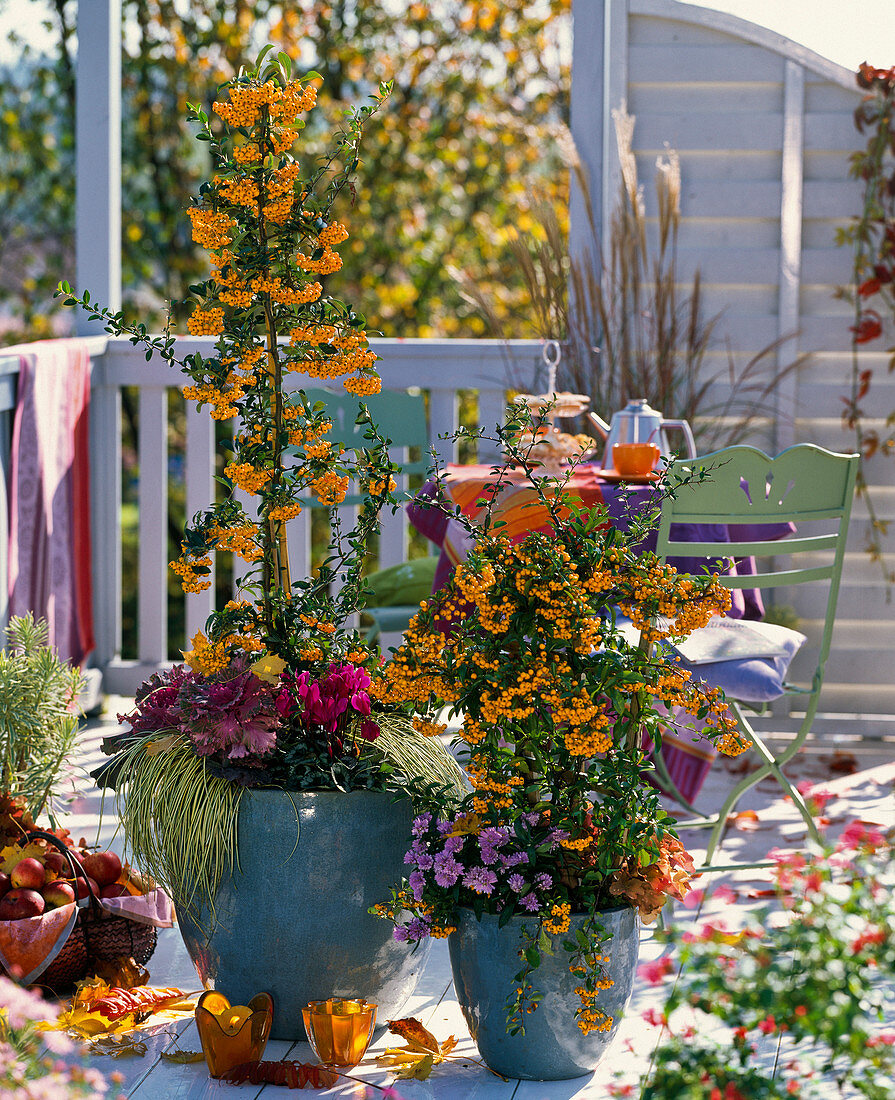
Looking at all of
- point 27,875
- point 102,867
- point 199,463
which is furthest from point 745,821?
point 199,463

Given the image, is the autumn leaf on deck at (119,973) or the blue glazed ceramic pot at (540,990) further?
the autumn leaf on deck at (119,973)

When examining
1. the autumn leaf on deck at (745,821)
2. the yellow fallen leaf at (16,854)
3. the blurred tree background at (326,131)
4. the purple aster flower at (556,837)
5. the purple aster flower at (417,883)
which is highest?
the blurred tree background at (326,131)

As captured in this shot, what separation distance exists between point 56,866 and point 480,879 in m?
0.77

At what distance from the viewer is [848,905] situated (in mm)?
1135

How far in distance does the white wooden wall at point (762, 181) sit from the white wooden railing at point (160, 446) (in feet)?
2.00

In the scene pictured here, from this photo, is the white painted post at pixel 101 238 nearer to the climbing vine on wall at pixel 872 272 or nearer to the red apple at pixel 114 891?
the red apple at pixel 114 891

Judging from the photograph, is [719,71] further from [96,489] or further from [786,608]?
[96,489]

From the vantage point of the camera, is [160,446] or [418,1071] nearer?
[418,1071]

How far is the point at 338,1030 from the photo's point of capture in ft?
6.20

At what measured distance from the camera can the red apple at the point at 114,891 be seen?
220cm

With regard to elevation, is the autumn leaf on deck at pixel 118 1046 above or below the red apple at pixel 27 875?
below

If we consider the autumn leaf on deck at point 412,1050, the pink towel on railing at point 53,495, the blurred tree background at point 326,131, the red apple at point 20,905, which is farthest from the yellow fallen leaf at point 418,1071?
the blurred tree background at point 326,131

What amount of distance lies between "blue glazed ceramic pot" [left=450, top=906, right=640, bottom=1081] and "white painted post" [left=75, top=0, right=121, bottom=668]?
2.36 m

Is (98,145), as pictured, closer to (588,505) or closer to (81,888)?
(588,505)
